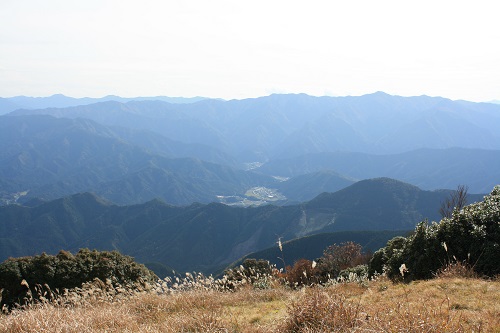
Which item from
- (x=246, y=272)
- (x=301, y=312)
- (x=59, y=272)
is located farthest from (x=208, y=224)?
(x=301, y=312)

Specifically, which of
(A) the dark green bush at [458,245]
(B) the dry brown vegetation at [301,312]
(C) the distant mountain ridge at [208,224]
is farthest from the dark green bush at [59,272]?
(C) the distant mountain ridge at [208,224]

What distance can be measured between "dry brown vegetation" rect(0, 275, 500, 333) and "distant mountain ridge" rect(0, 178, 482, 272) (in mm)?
121061

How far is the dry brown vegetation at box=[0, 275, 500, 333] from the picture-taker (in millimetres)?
4406

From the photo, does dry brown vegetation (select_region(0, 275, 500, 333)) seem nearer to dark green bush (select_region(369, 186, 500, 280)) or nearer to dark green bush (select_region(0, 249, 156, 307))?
dark green bush (select_region(369, 186, 500, 280))

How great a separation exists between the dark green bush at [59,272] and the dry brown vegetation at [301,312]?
1400cm

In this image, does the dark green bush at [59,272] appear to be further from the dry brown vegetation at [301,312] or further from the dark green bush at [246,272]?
the dry brown vegetation at [301,312]

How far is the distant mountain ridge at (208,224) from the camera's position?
463 feet

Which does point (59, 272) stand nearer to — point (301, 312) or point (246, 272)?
point (246, 272)

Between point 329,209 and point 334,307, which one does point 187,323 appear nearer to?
point 334,307

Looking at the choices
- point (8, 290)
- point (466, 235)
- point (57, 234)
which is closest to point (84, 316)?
point (466, 235)

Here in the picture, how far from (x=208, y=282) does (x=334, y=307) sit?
13.7ft

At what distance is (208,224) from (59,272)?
140 metres

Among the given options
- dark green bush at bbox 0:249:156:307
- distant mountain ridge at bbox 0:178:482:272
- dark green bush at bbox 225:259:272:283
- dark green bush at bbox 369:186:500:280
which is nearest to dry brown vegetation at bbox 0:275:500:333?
dark green bush at bbox 225:259:272:283

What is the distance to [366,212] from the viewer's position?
14925 centimetres
